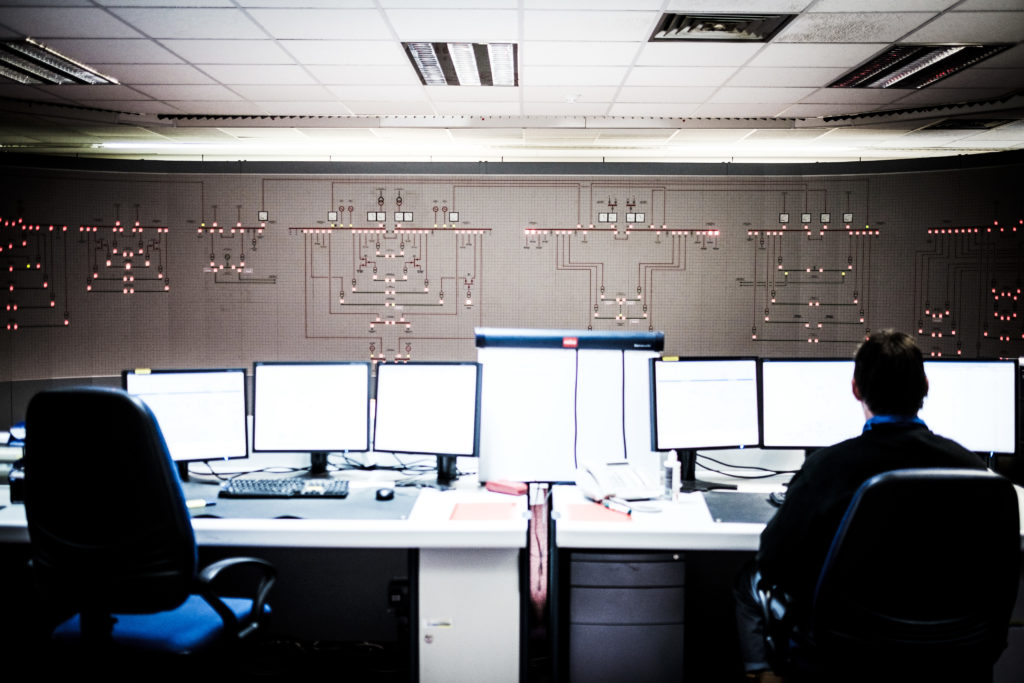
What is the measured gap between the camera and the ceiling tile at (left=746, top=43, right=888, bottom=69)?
300 centimetres

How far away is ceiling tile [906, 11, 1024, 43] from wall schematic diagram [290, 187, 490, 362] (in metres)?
2.71

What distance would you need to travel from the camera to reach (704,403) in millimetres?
2195

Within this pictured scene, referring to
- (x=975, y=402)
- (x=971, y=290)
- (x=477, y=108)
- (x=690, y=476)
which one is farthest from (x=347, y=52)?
(x=971, y=290)

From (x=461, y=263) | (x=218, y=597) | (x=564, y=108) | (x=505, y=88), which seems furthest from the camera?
(x=461, y=263)

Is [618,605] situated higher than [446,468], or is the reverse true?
[446,468]

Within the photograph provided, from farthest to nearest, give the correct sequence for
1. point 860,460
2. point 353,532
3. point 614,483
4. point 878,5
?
1. point 878,5
2. point 614,483
3. point 353,532
4. point 860,460

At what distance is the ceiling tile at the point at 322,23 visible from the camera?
2.66m

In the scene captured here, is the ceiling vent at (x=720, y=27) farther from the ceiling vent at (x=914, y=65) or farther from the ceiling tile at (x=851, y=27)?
the ceiling vent at (x=914, y=65)

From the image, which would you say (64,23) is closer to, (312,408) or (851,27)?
(312,408)

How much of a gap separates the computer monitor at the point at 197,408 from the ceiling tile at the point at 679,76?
98.5 inches

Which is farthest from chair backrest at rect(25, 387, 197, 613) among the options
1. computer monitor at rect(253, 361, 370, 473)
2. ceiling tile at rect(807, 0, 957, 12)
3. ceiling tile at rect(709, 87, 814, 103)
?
ceiling tile at rect(709, 87, 814, 103)

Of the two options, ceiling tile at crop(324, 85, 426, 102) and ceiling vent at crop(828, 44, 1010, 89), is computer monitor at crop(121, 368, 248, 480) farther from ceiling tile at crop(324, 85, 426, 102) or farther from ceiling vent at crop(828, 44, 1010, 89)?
ceiling vent at crop(828, 44, 1010, 89)

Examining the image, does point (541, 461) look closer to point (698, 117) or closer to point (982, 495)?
point (982, 495)

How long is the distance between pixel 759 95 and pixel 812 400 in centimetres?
227
